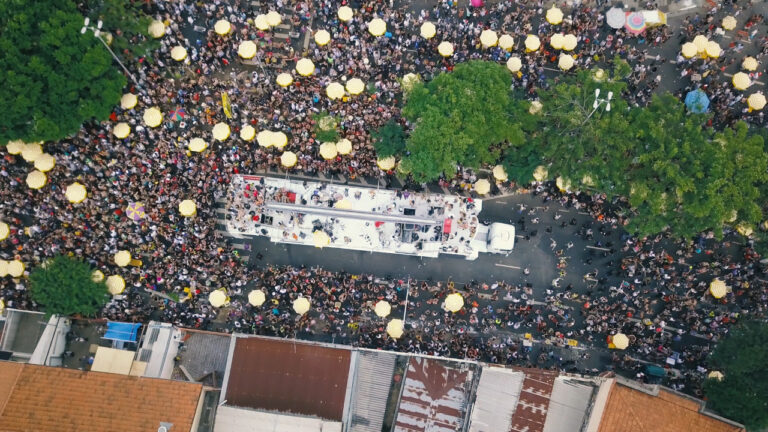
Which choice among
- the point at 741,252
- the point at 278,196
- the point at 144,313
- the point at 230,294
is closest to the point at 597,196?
the point at 741,252

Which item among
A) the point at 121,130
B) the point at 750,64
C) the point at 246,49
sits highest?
the point at 750,64

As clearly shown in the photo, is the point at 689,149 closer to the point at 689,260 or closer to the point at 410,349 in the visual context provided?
the point at 689,260

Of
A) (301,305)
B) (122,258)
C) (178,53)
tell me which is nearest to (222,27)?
(178,53)

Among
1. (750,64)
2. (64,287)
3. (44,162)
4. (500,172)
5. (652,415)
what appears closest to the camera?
(652,415)

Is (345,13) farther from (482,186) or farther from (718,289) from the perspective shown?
(718,289)

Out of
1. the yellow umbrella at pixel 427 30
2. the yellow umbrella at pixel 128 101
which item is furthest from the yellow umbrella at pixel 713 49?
the yellow umbrella at pixel 128 101

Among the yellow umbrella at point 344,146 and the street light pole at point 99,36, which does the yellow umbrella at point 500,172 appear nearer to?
the yellow umbrella at point 344,146

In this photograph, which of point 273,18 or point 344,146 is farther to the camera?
point 273,18
